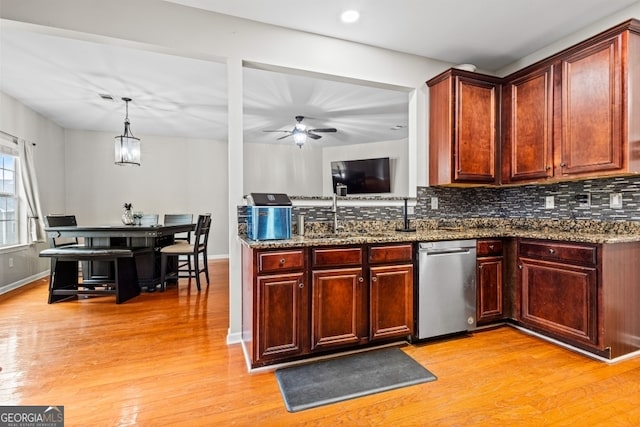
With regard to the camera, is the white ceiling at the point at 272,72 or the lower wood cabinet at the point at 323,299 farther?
the white ceiling at the point at 272,72

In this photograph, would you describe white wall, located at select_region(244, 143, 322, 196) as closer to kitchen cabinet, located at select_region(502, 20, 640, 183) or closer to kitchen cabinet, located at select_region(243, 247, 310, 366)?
kitchen cabinet, located at select_region(502, 20, 640, 183)

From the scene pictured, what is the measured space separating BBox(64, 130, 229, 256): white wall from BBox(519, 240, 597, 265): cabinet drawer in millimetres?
5489

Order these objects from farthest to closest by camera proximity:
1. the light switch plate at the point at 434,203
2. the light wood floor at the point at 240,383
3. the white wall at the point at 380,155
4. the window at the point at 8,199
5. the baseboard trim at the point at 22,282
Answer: the white wall at the point at 380,155 < the window at the point at 8,199 < the baseboard trim at the point at 22,282 < the light switch plate at the point at 434,203 < the light wood floor at the point at 240,383

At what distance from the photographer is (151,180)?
618 cm

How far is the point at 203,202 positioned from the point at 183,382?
4.97 meters

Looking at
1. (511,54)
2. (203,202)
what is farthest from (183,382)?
(203,202)

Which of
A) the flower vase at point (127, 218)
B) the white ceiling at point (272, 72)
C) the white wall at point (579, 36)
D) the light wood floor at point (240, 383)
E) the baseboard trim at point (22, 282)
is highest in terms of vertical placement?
the white ceiling at point (272, 72)

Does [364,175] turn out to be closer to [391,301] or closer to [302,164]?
[302,164]

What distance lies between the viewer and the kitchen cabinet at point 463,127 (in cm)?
295

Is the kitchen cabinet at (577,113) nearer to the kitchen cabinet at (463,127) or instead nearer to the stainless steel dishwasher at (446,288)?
the kitchen cabinet at (463,127)

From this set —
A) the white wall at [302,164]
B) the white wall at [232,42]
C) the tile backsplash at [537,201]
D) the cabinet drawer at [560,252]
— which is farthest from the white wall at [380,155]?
the cabinet drawer at [560,252]

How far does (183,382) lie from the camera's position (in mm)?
1974

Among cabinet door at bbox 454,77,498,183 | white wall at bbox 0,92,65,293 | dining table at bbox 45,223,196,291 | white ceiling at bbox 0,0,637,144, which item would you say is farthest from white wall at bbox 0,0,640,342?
white wall at bbox 0,92,65,293

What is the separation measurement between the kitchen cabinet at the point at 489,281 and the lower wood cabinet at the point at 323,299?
0.70 metres
